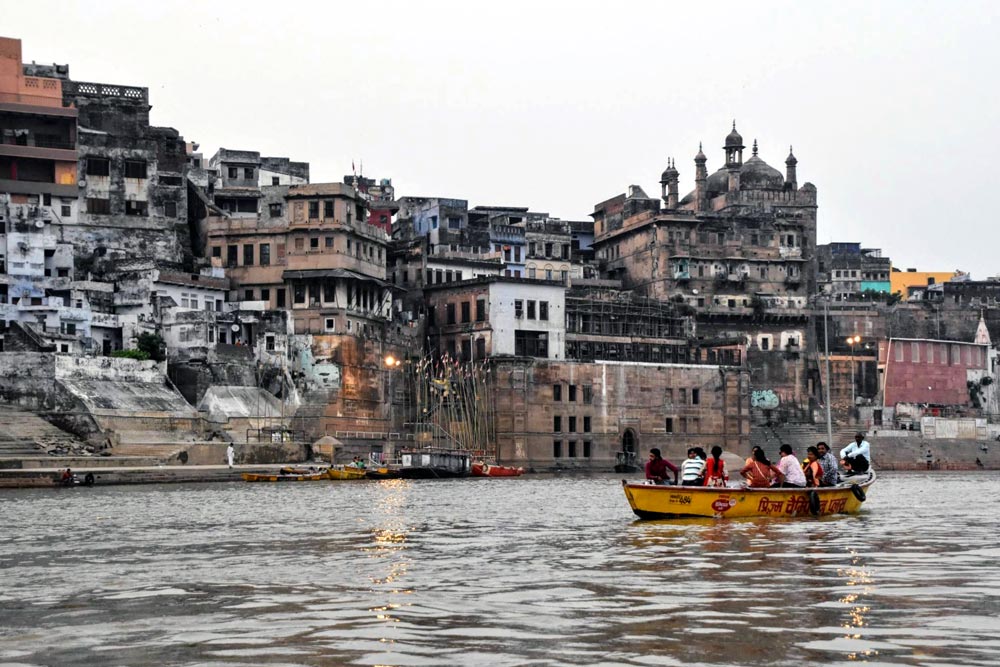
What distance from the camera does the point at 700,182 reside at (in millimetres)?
125188

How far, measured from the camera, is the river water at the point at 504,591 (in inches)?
533

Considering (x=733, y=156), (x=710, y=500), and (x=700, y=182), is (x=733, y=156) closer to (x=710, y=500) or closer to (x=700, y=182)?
(x=700, y=182)

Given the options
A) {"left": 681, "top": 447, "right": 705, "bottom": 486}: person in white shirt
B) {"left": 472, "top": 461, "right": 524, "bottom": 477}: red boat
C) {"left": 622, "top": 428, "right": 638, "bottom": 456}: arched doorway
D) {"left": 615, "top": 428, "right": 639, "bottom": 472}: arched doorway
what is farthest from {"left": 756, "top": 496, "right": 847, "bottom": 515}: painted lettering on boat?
{"left": 622, "top": 428, "right": 638, "bottom": 456}: arched doorway

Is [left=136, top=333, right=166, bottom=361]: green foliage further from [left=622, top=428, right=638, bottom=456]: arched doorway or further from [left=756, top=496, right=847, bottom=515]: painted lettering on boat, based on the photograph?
[left=756, top=496, right=847, bottom=515]: painted lettering on boat

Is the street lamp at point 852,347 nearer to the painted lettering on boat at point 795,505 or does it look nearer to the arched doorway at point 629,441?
the arched doorway at point 629,441

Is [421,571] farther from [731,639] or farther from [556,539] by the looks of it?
[731,639]

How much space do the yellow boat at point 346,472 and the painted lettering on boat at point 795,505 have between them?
1563 inches

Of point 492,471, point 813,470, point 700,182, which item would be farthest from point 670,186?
point 813,470

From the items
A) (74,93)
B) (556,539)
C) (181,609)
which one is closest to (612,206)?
(74,93)

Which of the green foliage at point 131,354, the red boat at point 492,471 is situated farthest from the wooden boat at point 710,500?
the green foliage at point 131,354

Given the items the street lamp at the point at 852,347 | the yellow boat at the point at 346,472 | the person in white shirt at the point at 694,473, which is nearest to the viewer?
the person in white shirt at the point at 694,473

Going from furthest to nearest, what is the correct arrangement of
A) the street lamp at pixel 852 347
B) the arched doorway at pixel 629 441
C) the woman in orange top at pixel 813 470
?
the street lamp at pixel 852 347, the arched doorway at pixel 629 441, the woman in orange top at pixel 813 470

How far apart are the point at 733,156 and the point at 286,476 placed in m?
69.3

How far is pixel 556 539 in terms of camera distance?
26984 mm
